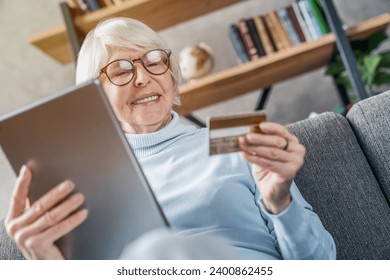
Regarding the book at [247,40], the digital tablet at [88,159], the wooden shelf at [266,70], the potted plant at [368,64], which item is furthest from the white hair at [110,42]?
A: the potted plant at [368,64]

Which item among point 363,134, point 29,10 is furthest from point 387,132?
point 29,10

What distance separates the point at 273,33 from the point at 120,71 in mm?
1131

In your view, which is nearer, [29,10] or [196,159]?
[196,159]

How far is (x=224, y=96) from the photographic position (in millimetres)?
2127

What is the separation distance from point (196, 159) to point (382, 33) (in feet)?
4.43

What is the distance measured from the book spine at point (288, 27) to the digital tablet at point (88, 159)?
1.44 meters

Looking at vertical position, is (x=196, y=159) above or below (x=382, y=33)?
above

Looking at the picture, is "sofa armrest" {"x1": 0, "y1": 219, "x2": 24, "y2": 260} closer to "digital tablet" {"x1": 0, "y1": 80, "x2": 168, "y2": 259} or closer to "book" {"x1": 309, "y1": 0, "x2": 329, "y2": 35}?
"digital tablet" {"x1": 0, "y1": 80, "x2": 168, "y2": 259}

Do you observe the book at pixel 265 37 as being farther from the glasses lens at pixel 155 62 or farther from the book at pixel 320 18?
the glasses lens at pixel 155 62

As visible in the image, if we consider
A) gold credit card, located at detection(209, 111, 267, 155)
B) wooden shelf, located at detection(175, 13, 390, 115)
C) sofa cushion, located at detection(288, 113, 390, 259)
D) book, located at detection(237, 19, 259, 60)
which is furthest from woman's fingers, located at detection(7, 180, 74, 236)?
book, located at detection(237, 19, 259, 60)

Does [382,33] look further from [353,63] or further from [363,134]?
[363,134]

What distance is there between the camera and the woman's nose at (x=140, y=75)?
964 millimetres

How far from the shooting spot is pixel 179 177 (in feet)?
3.09

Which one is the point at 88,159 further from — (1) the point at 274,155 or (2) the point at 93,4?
(2) the point at 93,4
